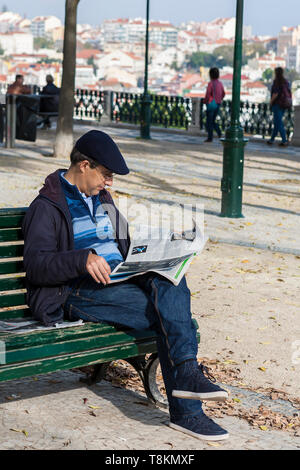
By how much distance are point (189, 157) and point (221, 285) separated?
415 inches

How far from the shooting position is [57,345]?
3.78m

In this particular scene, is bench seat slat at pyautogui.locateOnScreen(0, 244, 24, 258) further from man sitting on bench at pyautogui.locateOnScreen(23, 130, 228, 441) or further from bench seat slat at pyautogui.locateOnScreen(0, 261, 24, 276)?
man sitting on bench at pyautogui.locateOnScreen(23, 130, 228, 441)

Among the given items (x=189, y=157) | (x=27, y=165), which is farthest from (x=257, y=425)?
(x=189, y=157)

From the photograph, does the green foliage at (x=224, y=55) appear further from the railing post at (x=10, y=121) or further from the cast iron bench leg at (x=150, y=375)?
the cast iron bench leg at (x=150, y=375)

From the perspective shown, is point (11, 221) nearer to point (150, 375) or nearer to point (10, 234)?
point (10, 234)

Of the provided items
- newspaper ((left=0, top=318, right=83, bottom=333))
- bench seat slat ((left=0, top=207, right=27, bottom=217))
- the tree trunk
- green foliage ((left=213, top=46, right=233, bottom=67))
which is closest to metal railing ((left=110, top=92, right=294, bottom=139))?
the tree trunk

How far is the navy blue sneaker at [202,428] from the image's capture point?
12.4 feet

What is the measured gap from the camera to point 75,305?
4.17m

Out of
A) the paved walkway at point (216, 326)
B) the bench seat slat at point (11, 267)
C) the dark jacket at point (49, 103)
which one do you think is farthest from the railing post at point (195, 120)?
the bench seat slat at point (11, 267)

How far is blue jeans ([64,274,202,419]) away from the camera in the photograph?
3846 mm

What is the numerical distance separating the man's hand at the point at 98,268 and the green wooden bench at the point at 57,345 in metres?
0.28

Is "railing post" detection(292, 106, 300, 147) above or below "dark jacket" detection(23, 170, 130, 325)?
above

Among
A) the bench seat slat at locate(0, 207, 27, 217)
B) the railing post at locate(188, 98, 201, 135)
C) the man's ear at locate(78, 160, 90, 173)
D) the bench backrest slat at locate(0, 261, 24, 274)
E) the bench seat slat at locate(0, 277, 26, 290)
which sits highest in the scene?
the railing post at locate(188, 98, 201, 135)

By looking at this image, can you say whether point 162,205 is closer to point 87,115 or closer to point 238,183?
point 238,183
